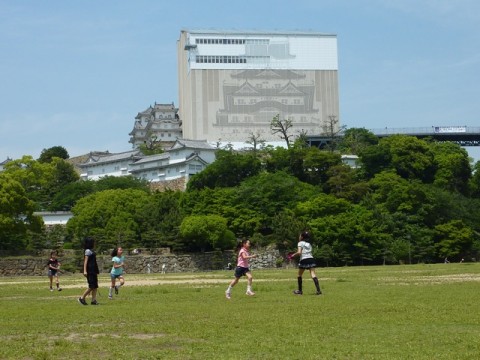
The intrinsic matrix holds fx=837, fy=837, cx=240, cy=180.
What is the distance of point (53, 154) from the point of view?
376ft

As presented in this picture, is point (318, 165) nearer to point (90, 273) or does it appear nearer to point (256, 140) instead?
point (256, 140)

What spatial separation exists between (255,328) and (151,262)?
51.7m

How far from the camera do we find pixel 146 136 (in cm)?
12662

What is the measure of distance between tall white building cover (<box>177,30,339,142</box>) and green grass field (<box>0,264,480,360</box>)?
314ft

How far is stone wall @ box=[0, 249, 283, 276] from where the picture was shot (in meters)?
61.3

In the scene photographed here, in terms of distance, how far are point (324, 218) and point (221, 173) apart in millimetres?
16661

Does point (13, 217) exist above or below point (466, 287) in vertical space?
above

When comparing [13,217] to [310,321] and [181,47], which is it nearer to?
[310,321]

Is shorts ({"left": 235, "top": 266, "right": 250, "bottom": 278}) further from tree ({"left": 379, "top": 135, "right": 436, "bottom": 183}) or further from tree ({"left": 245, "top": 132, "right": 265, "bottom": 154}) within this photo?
tree ({"left": 245, "top": 132, "right": 265, "bottom": 154})

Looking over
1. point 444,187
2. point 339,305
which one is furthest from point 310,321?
point 444,187

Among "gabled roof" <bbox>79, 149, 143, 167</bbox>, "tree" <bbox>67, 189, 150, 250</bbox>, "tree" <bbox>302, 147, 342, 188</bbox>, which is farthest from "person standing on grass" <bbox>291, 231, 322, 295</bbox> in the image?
"gabled roof" <bbox>79, 149, 143, 167</bbox>

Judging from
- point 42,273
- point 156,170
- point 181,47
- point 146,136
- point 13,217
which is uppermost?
point 181,47

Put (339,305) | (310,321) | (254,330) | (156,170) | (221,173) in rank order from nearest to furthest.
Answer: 1. (254,330)
2. (310,321)
3. (339,305)
4. (221,173)
5. (156,170)

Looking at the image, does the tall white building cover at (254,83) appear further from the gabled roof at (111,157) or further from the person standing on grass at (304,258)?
the person standing on grass at (304,258)
